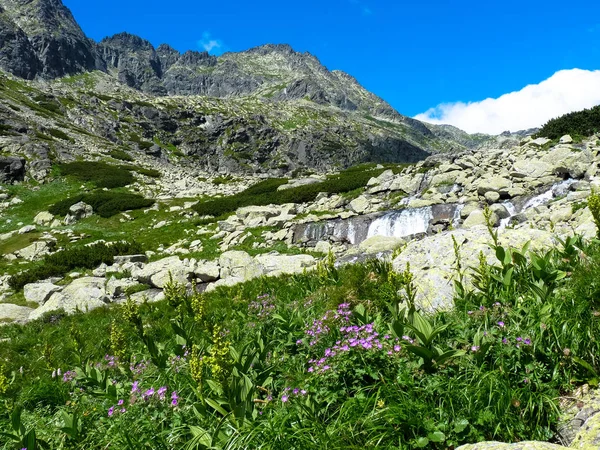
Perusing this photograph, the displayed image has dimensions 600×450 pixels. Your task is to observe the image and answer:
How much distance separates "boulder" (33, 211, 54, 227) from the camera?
36.3 metres

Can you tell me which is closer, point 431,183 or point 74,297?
point 74,297

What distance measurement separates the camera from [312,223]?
1036 inches

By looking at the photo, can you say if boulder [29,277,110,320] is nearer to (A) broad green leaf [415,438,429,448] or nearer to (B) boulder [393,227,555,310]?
(B) boulder [393,227,555,310]

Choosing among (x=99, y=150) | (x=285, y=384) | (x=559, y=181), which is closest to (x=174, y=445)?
(x=285, y=384)

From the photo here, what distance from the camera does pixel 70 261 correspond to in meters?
21.8

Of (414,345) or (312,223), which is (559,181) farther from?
(414,345)

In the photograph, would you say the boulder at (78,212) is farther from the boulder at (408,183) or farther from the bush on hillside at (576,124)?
the bush on hillside at (576,124)

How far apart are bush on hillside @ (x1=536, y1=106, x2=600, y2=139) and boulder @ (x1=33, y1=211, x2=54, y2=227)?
45.8 m

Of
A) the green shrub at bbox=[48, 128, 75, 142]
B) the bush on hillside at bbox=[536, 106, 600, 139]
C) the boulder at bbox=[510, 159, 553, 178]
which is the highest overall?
the green shrub at bbox=[48, 128, 75, 142]

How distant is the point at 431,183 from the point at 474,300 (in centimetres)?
2561

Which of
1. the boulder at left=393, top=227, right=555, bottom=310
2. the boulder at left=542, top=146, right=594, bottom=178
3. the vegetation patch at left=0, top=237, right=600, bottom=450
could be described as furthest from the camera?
the boulder at left=542, top=146, right=594, bottom=178

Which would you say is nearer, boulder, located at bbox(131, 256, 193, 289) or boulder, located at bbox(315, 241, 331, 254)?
boulder, located at bbox(131, 256, 193, 289)

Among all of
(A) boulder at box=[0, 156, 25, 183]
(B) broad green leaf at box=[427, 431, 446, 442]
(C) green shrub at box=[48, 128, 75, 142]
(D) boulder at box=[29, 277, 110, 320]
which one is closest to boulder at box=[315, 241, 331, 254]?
(D) boulder at box=[29, 277, 110, 320]

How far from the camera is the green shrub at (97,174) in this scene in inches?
1961
